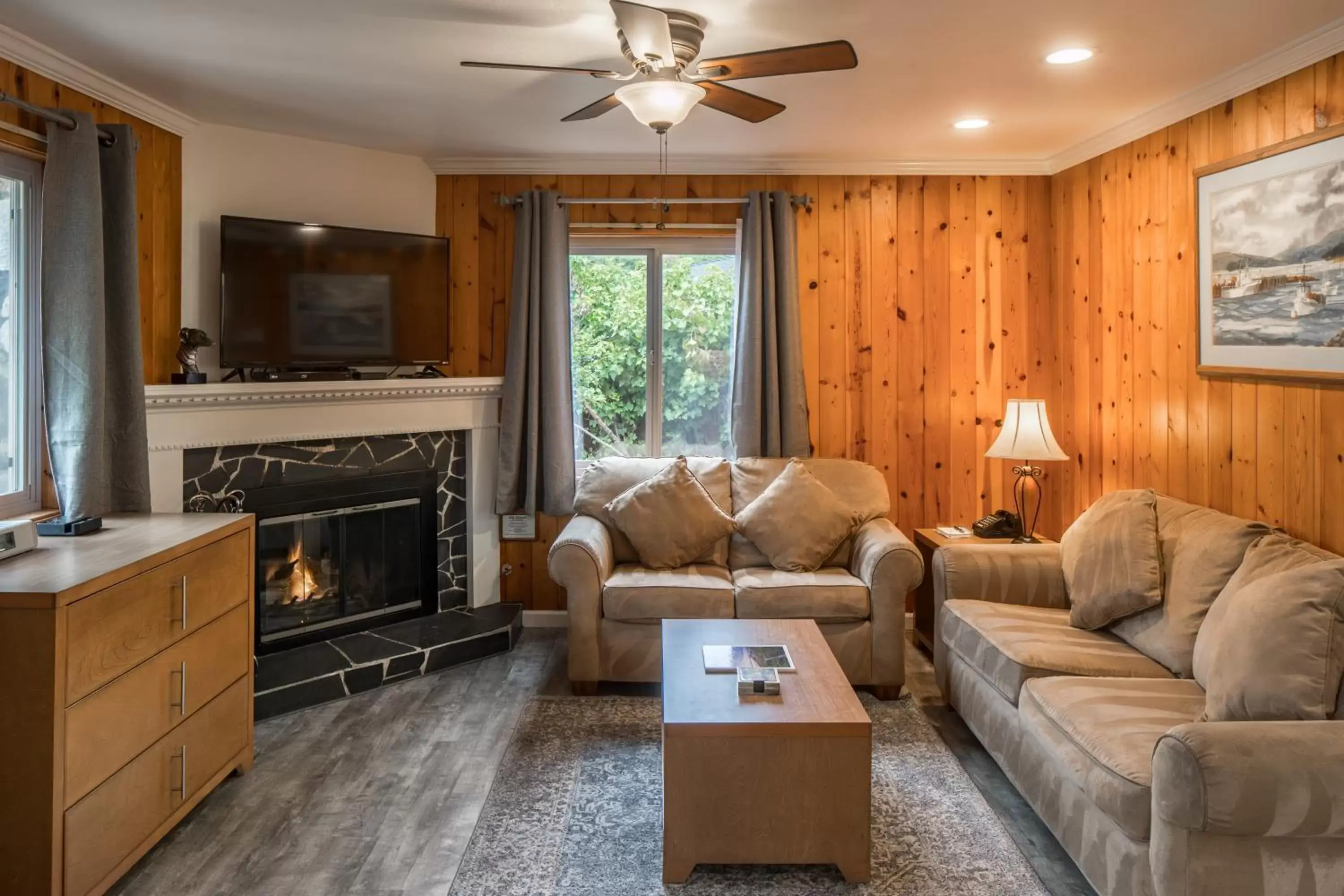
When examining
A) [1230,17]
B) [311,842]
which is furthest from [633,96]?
[311,842]

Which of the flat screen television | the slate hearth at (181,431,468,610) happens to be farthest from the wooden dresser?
the flat screen television

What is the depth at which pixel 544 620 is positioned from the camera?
190 inches

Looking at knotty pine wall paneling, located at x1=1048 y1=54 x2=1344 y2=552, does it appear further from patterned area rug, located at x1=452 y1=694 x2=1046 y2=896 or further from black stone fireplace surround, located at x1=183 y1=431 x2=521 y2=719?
black stone fireplace surround, located at x1=183 y1=431 x2=521 y2=719

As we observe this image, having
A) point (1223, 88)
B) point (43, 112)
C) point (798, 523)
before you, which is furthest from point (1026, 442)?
point (43, 112)

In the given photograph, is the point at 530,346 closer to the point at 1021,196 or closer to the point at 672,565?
the point at 672,565

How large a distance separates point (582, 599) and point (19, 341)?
7.46 feet

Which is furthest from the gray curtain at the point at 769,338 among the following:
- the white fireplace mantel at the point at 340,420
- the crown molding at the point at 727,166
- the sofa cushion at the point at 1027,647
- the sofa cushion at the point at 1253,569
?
the sofa cushion at the point at 1253,569

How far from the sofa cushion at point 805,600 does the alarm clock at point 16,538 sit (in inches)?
98.4

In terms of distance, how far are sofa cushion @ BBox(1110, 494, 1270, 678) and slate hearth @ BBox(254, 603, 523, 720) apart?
9.07 feet

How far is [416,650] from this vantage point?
13.2ft

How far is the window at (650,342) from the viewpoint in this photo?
4805 millimetres

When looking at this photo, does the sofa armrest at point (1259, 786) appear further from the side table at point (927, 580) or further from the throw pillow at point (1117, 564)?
the side table at point (927, 580)

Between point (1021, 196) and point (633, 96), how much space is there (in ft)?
9.59

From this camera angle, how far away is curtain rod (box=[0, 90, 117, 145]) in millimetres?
2744
